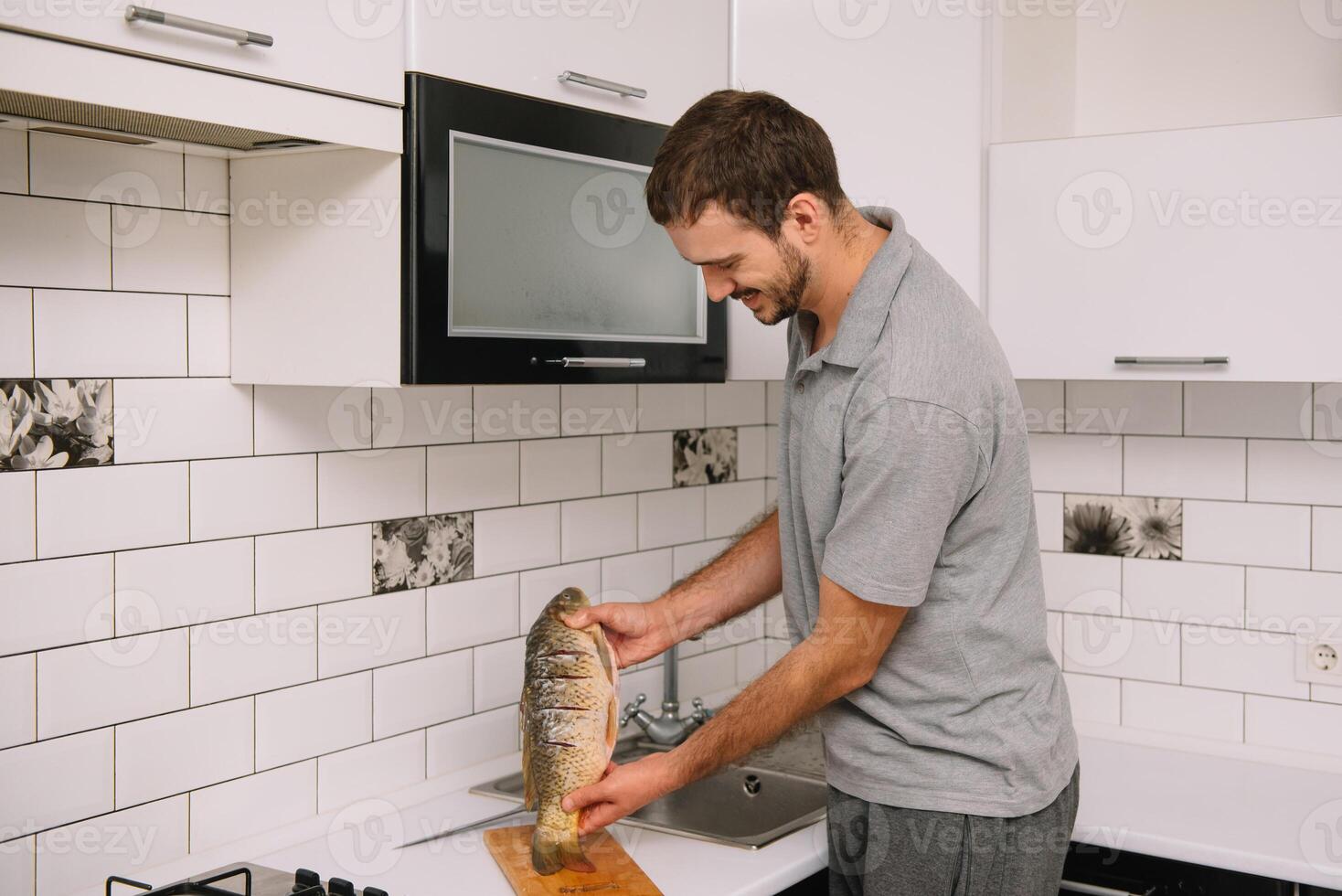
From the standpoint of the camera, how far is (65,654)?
152 cm

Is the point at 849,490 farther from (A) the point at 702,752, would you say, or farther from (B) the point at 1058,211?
(B) the point at 1058,211

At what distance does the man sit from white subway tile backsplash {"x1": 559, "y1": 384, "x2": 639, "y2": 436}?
26.0 inches

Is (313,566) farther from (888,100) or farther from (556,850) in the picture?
(888,100)

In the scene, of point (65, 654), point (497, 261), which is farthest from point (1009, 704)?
point (65, 654)

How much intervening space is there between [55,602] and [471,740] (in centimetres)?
77

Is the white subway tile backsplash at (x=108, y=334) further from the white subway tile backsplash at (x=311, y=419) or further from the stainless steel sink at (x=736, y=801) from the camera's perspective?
the stainless steel sink at (x=736, y=801)

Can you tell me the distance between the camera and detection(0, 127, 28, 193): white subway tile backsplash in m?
1.43

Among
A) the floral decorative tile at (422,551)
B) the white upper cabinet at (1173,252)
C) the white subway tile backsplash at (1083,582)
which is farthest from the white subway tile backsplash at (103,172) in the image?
the white subway tile backsplash at (1083,582)

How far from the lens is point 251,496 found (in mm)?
1710

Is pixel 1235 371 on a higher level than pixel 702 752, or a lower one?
higher

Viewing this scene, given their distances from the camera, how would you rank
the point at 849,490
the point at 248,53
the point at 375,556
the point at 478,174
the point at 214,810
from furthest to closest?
the point at 375,556 < the point at 214,810 < the point at 478,174 < the point at 849,490 < the point at 248,53

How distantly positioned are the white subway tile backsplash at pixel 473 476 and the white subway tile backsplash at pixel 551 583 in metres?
0.15

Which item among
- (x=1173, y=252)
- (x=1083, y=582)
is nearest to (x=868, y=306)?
(x=1173, y=252)

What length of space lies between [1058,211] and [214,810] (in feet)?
5.22
